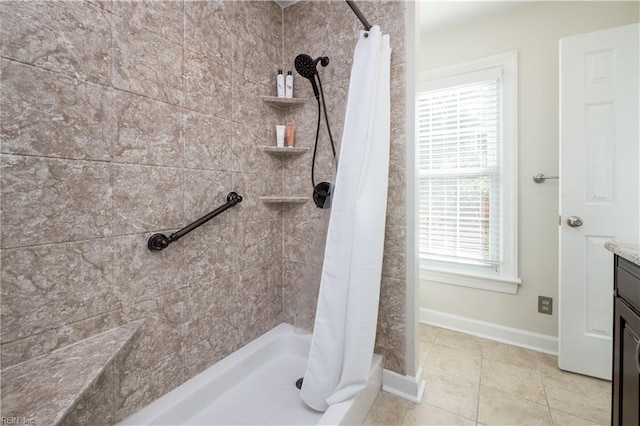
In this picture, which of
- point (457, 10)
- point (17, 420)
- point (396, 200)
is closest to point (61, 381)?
point (17, 420)

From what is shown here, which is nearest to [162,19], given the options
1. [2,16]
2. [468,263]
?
[2,16]

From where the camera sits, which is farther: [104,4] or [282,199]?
[282,199]

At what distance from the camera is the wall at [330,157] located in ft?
4.64

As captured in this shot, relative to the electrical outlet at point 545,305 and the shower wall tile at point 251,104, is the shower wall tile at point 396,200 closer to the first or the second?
the shower wall tile at point 251,104

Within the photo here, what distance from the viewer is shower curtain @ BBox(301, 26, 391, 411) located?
119cm

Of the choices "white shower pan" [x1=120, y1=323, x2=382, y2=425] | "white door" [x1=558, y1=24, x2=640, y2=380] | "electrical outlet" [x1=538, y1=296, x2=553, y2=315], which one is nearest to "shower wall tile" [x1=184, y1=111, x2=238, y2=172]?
"white shower pan" [x1=120, y1=323, x2=382, y2=425]

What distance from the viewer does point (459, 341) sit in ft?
6.57

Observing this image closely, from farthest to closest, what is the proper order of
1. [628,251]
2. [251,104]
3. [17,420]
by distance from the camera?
[251,104] < [628,251] < [17,420]

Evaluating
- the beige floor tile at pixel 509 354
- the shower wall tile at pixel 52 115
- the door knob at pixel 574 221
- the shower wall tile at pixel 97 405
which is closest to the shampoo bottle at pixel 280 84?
the shower wall tile at pixel 52 115

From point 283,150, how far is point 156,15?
0.81 metres

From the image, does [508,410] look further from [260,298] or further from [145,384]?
[145,384]

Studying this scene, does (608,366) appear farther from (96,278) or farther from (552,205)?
(96,278)

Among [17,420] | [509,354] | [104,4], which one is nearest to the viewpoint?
[17,420]

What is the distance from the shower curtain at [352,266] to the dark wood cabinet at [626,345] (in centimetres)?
80
